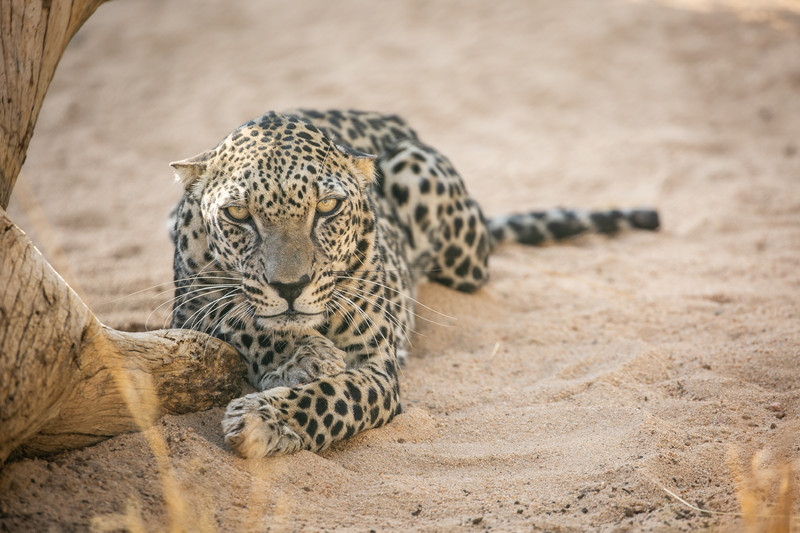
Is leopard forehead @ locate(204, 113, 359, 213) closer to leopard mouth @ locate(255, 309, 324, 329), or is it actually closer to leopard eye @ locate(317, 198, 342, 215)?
leopard eye @ locate(317, 198, 342, 215)

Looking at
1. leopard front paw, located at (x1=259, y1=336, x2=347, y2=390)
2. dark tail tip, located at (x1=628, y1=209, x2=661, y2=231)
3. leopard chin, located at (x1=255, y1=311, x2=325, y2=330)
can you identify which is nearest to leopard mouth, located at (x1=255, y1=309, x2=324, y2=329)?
leopard chin, located at (x1=255, y1=311, x2=325, y2=330)

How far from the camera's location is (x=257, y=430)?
4.07 m

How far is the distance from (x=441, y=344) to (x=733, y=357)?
224 centimetres

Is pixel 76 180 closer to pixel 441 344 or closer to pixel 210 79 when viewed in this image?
pixel 210 79

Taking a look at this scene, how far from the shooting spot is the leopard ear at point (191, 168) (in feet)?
15.9

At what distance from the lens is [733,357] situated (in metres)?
5.45

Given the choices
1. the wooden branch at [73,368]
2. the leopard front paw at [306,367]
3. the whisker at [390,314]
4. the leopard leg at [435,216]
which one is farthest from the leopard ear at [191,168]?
the leopard leg at [435,216]

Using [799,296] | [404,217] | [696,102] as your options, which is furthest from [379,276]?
[696,102]

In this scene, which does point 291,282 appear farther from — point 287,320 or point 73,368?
point 73,368

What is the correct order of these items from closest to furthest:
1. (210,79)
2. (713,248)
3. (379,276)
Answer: (379,276)
(713,248)
(210,79)

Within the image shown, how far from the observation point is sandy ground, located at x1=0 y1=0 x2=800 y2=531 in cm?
394

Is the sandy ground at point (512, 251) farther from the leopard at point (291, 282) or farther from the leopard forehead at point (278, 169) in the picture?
the leopard forehead at point (278, 169)

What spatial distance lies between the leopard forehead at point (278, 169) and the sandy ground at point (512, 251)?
4.48ft

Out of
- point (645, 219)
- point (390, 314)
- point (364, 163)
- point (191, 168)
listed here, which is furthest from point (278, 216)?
point (645, 219)
